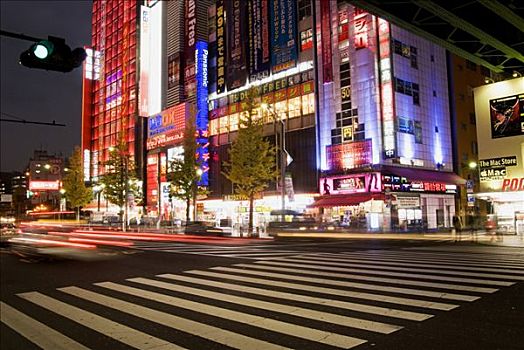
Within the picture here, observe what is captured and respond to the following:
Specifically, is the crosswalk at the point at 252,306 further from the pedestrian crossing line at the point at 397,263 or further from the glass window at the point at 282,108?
the glass window at the point at 282,108

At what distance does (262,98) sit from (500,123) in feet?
99.7

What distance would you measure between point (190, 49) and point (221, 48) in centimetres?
715

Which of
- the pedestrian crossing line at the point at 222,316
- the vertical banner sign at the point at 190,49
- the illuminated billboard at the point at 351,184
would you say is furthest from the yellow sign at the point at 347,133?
the pedestrian crossing line at the point at 222,316

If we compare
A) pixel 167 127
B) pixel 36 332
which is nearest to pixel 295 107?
pixel 167 127

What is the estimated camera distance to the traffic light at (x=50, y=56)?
5.77 metres

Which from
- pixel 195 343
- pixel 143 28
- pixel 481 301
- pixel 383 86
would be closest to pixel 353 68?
pixel 383 86

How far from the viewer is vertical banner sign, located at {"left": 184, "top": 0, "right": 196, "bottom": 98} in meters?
63.4

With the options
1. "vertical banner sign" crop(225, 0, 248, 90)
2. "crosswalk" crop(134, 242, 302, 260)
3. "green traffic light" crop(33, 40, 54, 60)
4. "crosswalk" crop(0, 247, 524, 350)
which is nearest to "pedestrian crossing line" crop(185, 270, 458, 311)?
"crosswalk" crop(0, 247, 524, 350)

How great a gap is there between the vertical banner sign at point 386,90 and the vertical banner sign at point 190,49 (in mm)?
30376

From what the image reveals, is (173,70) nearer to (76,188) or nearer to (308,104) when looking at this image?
(76,188)

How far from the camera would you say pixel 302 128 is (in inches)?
1918

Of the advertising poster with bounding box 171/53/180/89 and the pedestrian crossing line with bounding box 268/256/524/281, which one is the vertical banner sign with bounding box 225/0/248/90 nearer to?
the advertising poster with bounding box 171/53/180/89

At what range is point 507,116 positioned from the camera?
1087 inches

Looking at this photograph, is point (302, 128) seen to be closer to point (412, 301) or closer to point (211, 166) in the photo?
point (211, 166)
